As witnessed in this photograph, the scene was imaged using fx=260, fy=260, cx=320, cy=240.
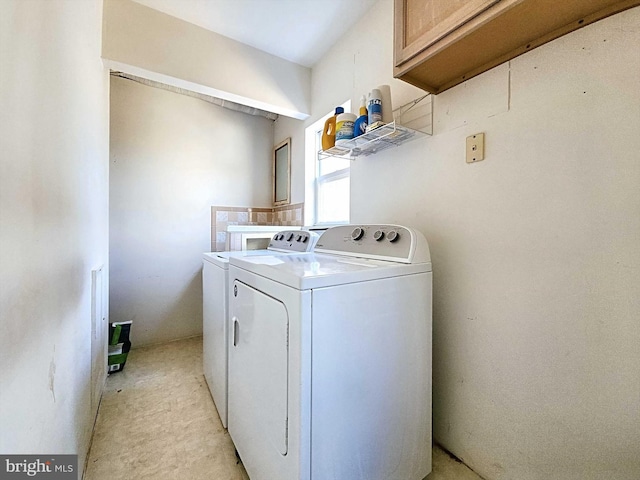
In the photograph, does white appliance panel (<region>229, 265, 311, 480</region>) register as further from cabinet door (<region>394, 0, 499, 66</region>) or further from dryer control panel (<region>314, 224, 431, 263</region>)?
cabinet door (<region>394, 0, 499, 66</region>)

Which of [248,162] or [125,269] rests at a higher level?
[248,162]

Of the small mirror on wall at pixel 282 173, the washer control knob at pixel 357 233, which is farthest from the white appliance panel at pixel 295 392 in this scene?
the small mirror on wall at pixel 282 173

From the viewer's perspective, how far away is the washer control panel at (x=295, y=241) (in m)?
1.70

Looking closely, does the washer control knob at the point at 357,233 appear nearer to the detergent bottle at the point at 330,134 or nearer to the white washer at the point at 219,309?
the white washer at the point at 219,309

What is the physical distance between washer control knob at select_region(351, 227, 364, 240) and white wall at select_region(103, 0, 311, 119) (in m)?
1.62

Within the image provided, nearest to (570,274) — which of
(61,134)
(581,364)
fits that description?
(581,364)

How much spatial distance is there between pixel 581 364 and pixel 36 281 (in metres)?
1.87

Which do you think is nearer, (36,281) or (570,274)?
(36,281)

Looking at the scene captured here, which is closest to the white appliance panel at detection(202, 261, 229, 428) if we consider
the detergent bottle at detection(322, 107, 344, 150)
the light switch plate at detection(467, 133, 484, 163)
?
the detergent bottle at detection(322, 107, 344, 150)

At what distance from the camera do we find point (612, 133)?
898 mm

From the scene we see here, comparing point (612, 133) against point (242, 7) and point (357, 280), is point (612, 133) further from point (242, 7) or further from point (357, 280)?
point (242, 7)

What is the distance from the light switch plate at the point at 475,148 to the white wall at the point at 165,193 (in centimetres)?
259

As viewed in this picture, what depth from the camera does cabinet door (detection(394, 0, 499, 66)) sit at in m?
0.98

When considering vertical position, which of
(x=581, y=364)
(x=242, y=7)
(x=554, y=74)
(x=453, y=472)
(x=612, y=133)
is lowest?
(x=453, y=472)
